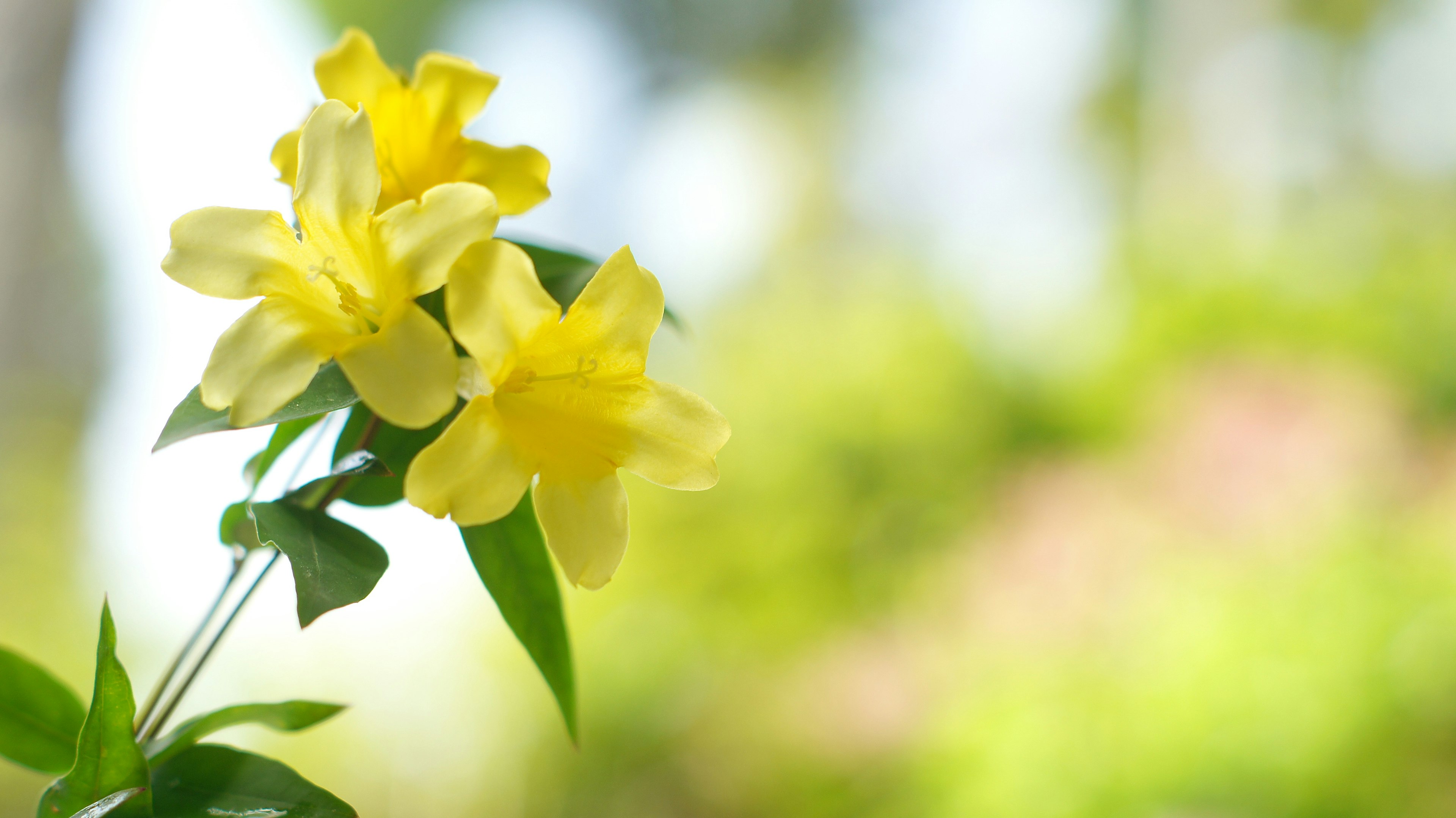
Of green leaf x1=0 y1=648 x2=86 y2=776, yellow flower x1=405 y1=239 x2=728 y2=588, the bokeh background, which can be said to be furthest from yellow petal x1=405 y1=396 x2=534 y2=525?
the bokeh background

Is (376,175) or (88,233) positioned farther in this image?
(88,233)

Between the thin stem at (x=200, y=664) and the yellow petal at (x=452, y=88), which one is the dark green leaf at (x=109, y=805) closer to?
the thin stem at (x=200, y=664)

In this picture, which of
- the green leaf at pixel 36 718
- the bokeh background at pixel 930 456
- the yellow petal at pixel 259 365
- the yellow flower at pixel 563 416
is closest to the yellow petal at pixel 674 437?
the yellow flower at pixel 563 416

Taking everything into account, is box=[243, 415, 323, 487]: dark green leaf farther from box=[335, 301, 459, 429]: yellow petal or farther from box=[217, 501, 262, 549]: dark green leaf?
box=[335, 301, 459, 429]: yellow petal

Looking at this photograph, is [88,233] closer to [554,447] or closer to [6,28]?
[6,28]

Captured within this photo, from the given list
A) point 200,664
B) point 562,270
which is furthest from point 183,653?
point 562,270

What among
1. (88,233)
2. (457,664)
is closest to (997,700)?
(457,664)
